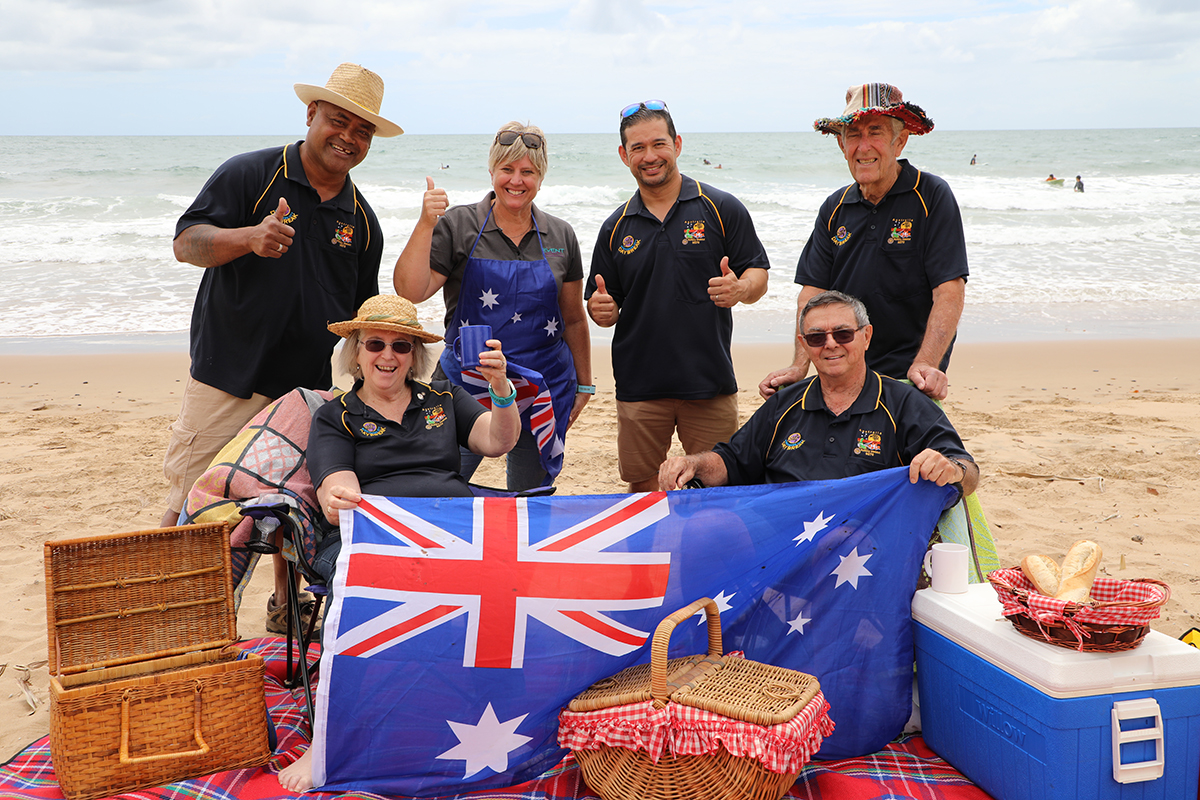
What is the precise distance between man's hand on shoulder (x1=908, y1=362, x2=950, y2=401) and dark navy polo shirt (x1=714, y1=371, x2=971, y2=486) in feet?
0.41

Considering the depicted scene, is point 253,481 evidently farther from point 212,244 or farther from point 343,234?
point 343,234

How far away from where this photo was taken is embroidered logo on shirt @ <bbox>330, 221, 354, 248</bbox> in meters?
3.94

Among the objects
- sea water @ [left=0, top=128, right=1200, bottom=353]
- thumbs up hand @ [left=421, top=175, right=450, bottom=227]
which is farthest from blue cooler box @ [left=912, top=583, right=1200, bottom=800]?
sea water @ [left=0, top=128, right=1200, bottom=353]

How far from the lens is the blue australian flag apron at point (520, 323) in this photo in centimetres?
399

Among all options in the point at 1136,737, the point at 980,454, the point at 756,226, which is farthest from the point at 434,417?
the point at 756,226

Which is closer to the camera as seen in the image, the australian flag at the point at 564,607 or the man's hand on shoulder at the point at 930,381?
the australian flag at the point at 564,607

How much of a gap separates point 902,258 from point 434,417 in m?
2.04

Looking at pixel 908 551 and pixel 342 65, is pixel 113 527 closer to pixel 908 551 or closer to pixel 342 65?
pixel 342 65

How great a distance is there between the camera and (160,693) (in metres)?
2.93

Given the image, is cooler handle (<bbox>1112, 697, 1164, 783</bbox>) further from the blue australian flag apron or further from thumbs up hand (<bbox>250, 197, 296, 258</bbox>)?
thumbs up hand (<bbox>250, 197, 296, 258</bbox>)

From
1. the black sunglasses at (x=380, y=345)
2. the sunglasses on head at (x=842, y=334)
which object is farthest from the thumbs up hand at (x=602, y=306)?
the sunglasses on head at (x=842, y=334)

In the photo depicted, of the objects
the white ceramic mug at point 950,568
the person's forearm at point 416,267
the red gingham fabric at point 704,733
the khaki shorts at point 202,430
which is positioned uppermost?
the person's forearm at point 416,267

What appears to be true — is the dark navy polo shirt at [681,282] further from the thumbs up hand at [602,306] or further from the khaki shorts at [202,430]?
the khaki shorts at [202,430]

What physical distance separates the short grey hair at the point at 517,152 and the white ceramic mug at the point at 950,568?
2.20 m
